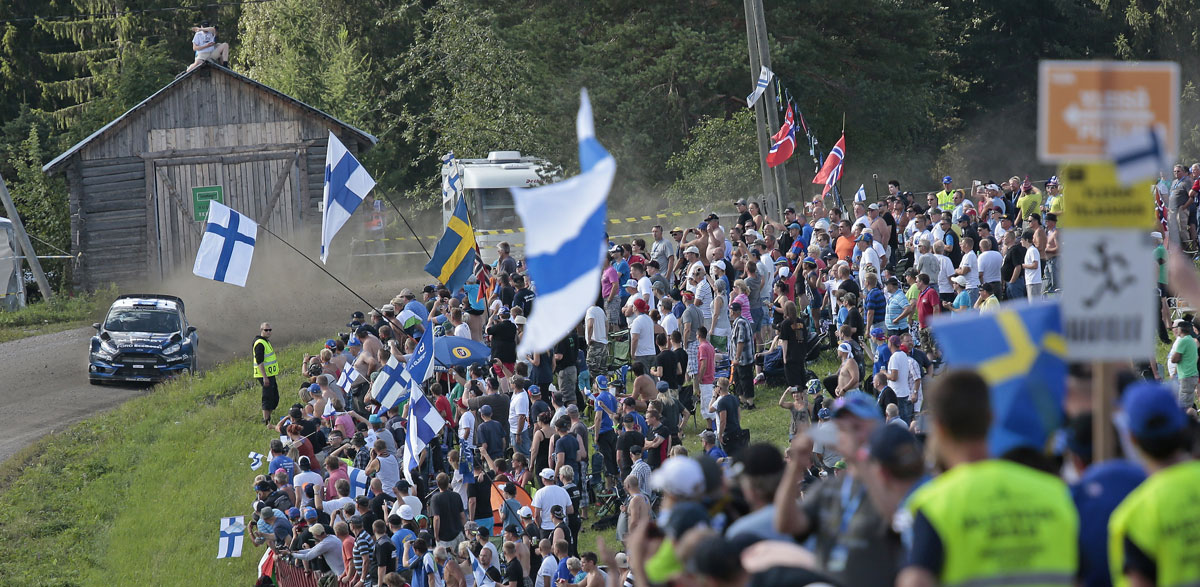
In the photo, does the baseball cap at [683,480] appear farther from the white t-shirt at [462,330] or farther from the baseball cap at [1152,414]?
the white t-shirt at [462,330]

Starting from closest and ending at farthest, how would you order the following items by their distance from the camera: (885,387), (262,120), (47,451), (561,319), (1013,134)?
(561,319) → (885,387) → (47,451) → (262,120) → (1013,134)

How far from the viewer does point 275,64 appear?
172 feet

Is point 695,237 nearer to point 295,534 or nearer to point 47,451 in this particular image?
point 295,534

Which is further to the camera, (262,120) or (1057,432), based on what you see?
(262,120)

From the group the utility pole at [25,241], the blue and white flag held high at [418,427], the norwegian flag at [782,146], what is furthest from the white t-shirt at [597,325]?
the utility pole at [25,241]

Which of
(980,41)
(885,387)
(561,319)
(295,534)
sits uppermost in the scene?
(980,41)

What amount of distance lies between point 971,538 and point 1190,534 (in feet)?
2.46

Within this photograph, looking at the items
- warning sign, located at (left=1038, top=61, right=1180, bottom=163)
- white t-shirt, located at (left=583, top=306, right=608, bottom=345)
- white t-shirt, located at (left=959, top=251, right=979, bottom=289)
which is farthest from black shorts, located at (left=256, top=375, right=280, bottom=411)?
warning sign, located at (left=1038, top=61, right=1180, bottom=163)

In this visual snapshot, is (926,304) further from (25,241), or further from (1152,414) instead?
(25,241)

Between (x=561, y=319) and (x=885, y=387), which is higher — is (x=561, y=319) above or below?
above

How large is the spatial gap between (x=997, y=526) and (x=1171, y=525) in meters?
0.61

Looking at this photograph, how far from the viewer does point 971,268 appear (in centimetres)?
1908

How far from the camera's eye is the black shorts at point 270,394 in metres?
23.9

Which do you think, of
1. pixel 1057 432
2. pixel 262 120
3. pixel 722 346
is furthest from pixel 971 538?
pixel 262 120
